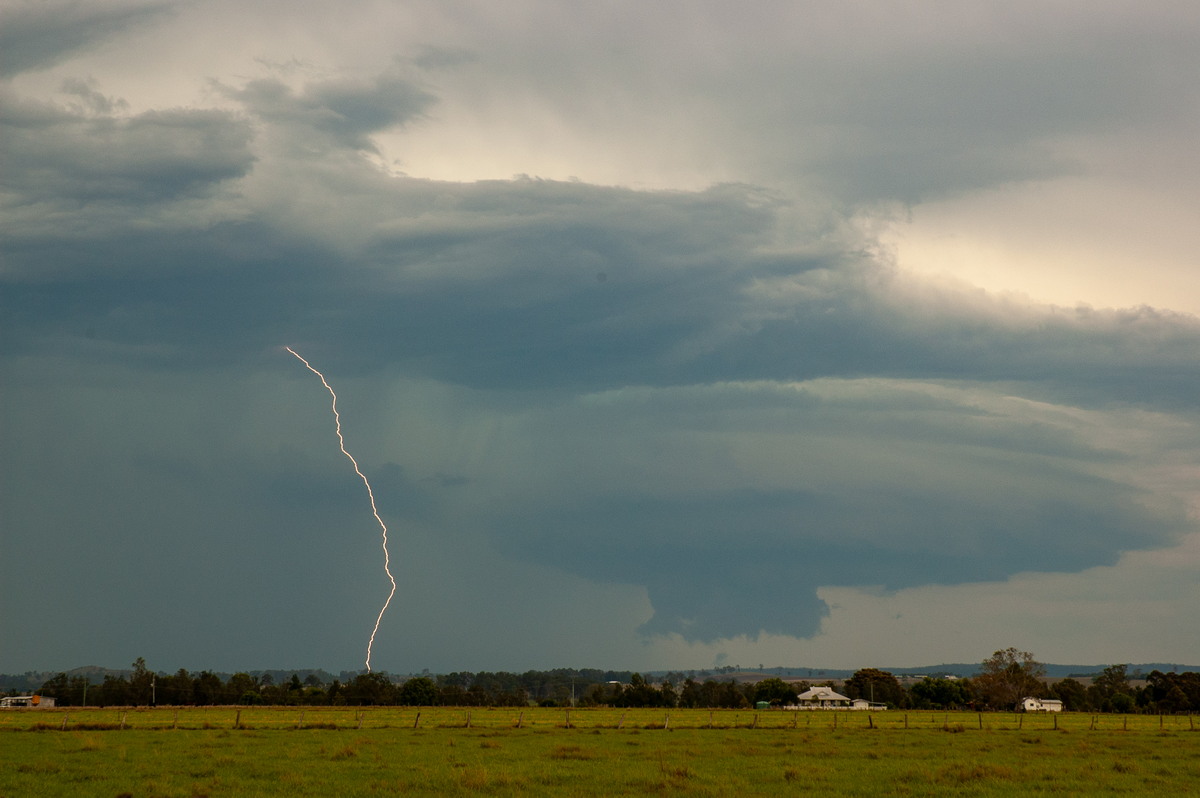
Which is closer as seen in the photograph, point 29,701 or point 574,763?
point 574,763

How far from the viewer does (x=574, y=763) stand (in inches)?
1941

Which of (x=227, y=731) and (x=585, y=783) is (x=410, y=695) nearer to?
(x=227, y=731)

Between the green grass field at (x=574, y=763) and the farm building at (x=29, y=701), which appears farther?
the farm building at (x=29, y=701)

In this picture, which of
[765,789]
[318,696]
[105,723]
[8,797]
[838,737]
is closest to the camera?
[8,797]

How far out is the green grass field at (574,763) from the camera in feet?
Result: 129

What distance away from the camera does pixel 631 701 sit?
199m

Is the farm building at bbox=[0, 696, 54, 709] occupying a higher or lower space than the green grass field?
lower

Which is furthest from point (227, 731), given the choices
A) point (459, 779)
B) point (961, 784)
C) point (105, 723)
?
point (961, 784)

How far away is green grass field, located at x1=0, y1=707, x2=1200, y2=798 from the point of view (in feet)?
129

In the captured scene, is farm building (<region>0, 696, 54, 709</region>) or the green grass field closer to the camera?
the green grass field

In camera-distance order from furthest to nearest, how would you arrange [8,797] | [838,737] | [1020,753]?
[838,737] → [1020,753] → [8,797]

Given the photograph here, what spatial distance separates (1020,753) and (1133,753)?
7768 millimetres

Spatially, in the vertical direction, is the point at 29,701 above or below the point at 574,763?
below

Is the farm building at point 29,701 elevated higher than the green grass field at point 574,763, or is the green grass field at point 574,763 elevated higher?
the green grass field at point 574,763
